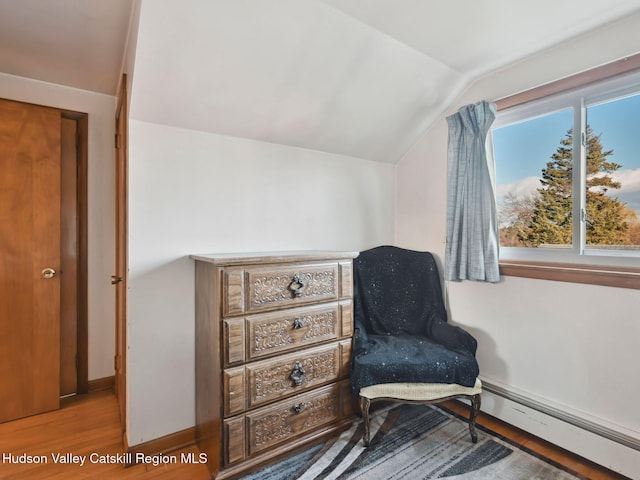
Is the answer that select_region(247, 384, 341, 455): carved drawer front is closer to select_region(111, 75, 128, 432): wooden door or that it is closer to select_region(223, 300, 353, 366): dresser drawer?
select_region(223, 300, 353, 366): dresser drawer

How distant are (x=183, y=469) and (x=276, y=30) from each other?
2.19 m

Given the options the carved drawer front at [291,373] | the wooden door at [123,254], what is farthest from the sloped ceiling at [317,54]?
the carved drawer front at [291,373]

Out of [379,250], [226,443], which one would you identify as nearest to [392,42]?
[379,250]

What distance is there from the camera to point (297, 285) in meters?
1.66

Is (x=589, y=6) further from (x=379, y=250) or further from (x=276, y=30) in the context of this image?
(x=379, y=250)

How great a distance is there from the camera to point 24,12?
4.92 ft

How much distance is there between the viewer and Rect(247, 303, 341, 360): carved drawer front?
156 cm

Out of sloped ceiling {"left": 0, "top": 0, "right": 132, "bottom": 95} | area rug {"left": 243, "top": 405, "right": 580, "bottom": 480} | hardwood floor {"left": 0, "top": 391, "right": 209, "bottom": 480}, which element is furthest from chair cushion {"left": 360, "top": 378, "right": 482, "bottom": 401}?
sloped ceiling {"left": 0, "top": 0, "right": 132, "bottom": 95}

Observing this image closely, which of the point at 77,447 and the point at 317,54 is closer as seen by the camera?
the point at 317,54

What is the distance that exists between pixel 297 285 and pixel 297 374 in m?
0.47

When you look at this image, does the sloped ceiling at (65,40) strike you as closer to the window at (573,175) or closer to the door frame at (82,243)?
the door frame at (82,243)

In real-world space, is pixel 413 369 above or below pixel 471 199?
below

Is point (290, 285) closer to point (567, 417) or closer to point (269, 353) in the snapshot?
point (269, 353)

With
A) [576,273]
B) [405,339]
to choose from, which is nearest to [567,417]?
[576,273]
